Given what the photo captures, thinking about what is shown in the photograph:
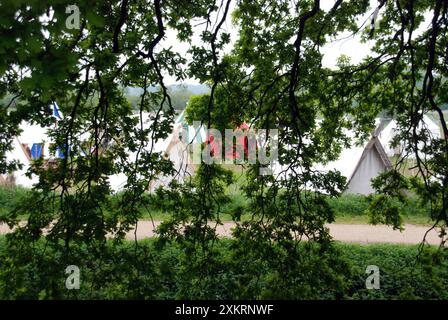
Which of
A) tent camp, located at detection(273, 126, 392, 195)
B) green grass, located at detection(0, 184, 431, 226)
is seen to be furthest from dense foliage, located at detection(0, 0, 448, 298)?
tent camp, located at detection(273, 126, 392, 195)

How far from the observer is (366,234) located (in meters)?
10.2

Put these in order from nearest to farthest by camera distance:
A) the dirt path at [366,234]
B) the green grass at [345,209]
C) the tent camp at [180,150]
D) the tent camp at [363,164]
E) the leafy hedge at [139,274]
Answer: the leafy hedge at [139,274], the tent camp at [180,150], the dirt path at [366,234], the green grass at [345,209], the tent camp at [363,164]

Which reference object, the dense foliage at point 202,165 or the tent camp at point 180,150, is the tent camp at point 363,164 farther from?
the dense foliage at point 202,165

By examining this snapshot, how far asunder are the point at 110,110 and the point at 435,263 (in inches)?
154

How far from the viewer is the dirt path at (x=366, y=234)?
9742 millimetres

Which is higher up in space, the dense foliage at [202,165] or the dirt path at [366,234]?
the dense foliage at [202,165]

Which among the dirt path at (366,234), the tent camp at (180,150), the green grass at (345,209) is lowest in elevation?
the dirt path at (366,234)

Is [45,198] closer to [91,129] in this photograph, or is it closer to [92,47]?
[91,129]

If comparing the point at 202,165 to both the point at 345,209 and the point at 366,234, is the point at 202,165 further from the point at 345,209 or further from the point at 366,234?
the point at 345,209

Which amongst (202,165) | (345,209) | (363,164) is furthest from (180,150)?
(363,164)

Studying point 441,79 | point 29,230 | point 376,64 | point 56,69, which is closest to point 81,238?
point 29,230

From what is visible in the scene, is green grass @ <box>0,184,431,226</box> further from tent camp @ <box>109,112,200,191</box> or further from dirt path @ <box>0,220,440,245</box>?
tent camp @ <box>109,112,200,191</box>

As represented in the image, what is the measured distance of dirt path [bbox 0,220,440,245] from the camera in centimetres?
974

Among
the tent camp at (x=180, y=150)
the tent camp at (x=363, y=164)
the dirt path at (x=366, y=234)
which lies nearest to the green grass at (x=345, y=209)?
the dirt path at (x=366, y=234)
